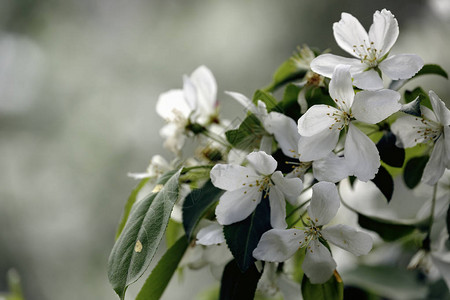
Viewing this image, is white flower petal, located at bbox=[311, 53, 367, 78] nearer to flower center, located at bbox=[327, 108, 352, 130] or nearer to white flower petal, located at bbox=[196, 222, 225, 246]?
flower center, located at bbox=[327, 108, 352, 130]

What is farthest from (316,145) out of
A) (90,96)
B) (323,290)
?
(90,96)

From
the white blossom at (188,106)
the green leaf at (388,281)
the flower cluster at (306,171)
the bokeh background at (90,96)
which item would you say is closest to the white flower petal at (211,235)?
the flower cluster at (306,171)

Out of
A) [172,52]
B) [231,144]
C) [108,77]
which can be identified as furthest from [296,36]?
[231,144]

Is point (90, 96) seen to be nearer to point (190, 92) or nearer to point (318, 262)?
point (190, 92)

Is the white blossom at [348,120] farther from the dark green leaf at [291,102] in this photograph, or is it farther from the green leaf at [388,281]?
the green leaf at [388,281]

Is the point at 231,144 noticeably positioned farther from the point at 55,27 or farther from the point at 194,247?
the point at 55,27
